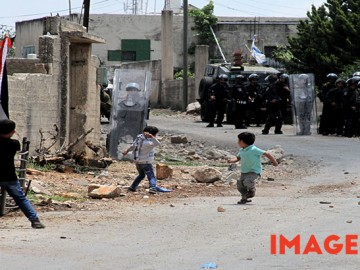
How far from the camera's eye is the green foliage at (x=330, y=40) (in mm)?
40812

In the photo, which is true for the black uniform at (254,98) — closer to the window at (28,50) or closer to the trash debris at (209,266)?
the trash debris at (209,266)

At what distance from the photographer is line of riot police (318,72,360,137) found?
2786 centimetres

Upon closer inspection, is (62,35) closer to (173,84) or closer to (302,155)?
(302,155)

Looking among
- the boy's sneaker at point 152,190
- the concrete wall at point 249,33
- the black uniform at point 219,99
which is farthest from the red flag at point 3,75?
the concrete wall at point 249,33

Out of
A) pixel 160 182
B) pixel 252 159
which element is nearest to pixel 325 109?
pixel 160 182

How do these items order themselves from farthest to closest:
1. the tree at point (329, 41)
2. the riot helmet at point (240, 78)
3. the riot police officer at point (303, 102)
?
the tree at point (329, 41)
the riot helmet at point (240, 78)
the riot police officer at point (303, 102)

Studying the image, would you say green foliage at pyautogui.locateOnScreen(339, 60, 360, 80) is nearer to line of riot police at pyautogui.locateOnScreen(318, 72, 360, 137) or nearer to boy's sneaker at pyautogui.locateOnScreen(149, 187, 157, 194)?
line of riot police at pyautogui.locateOnScreen(318, 72, 360, 137)

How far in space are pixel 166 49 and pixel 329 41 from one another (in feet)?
40.4

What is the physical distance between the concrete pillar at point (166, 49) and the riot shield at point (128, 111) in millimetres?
30068

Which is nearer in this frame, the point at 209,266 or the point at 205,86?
the point at 209,266

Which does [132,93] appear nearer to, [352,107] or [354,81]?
[352,107]

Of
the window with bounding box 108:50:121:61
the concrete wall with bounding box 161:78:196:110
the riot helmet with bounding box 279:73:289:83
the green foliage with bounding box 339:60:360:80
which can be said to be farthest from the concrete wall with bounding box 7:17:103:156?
the window with bounding box 108:50:121:61

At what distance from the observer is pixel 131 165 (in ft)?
67.6

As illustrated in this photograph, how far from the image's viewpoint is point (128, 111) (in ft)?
71.6
